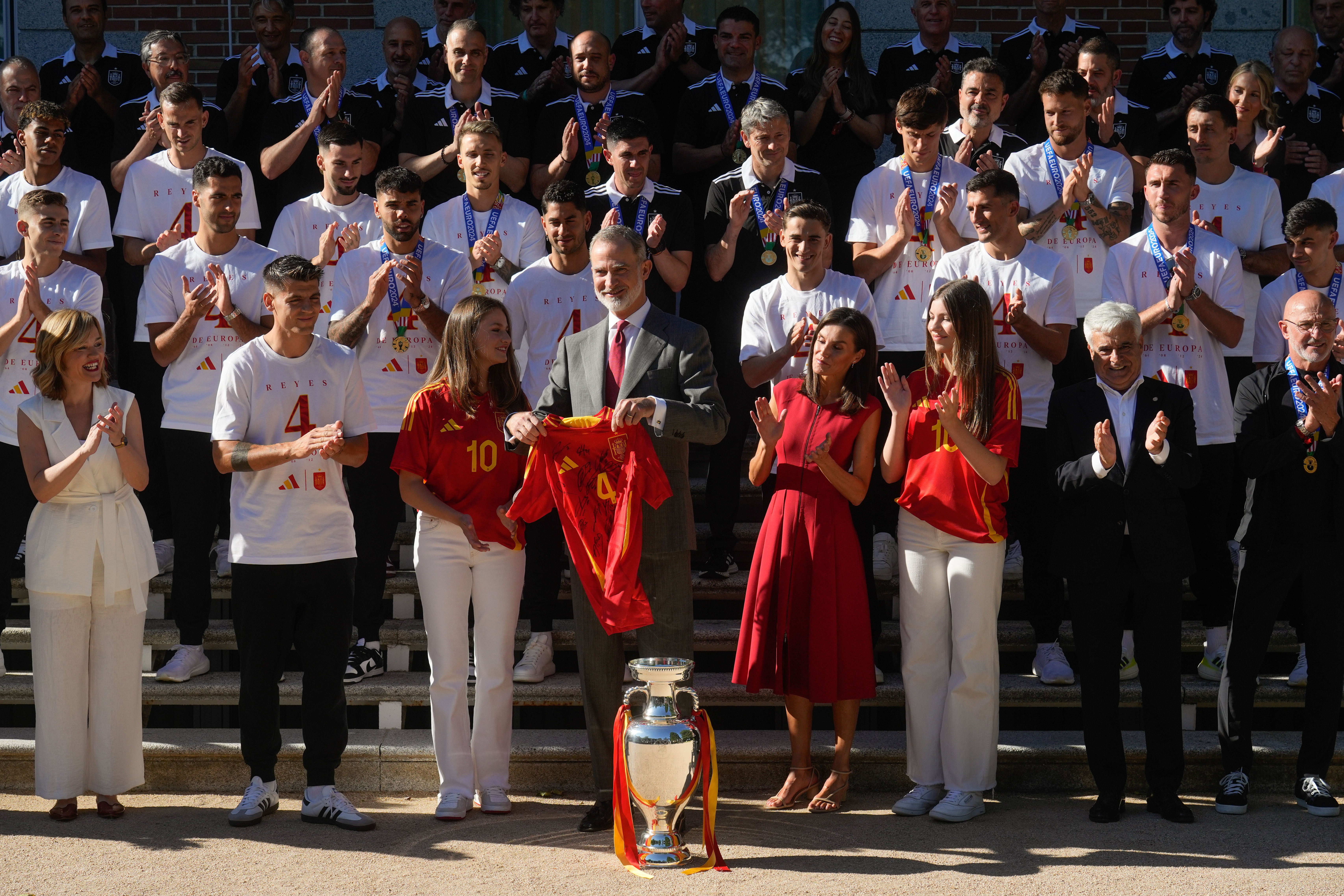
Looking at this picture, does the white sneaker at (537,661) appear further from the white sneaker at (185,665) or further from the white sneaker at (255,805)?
the white sneaker at (185,665)

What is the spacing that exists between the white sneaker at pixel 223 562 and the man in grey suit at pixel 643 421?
240 centimetres

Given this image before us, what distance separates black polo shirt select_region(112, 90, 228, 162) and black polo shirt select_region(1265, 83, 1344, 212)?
6452 millimetres

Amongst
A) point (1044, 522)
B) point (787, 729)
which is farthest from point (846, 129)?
point (787, 729)

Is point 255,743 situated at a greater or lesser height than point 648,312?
lesser

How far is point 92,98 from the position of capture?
912 centimetres

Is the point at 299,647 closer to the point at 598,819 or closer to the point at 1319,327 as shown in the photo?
the point at 598,819

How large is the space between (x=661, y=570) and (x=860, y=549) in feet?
2.99

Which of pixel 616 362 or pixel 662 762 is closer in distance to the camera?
pixel 662 762

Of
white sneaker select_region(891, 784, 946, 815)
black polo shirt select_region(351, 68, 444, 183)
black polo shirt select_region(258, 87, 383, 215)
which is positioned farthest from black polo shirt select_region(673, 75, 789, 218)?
white sneaker select_region(891, 784, 946, 815)

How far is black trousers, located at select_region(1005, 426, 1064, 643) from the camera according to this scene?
21.8ft

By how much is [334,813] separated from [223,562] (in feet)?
6.63

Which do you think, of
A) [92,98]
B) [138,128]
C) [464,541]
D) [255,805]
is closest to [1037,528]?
[464,541]

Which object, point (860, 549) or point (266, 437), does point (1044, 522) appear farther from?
point (266, 437)

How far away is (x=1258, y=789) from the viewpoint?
6.37 m
